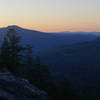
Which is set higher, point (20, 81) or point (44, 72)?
point (20, 81)

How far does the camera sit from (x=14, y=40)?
35.3m

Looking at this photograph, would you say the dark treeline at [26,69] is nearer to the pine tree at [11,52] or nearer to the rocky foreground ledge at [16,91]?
the pine tree at [11,52]

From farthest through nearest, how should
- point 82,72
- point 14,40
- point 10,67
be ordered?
1. point 82,72
2. point 14,40
3. point 10,67

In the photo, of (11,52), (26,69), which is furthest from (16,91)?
(26,69)

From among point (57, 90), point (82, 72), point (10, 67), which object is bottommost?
point (82, 72)

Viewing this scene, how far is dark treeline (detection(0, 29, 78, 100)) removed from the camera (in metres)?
32.6

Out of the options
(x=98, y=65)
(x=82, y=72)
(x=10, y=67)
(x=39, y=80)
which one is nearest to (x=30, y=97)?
(x=10, y=67)

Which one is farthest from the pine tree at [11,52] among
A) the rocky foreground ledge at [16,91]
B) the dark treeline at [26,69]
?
the rocky foreground ledge at [16,91]

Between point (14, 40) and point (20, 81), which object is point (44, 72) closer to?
point (14, 40)

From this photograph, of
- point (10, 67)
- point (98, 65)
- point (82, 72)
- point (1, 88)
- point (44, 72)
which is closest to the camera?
point (1, 88)

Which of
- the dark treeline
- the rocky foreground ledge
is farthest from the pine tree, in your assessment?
the rocky foreground ledge

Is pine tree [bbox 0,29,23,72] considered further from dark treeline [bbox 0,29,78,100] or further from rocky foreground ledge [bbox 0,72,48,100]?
rocky foreground ledge [bbox 0,72,48,100]

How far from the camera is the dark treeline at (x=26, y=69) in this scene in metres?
32.6

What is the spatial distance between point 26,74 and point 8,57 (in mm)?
4123
